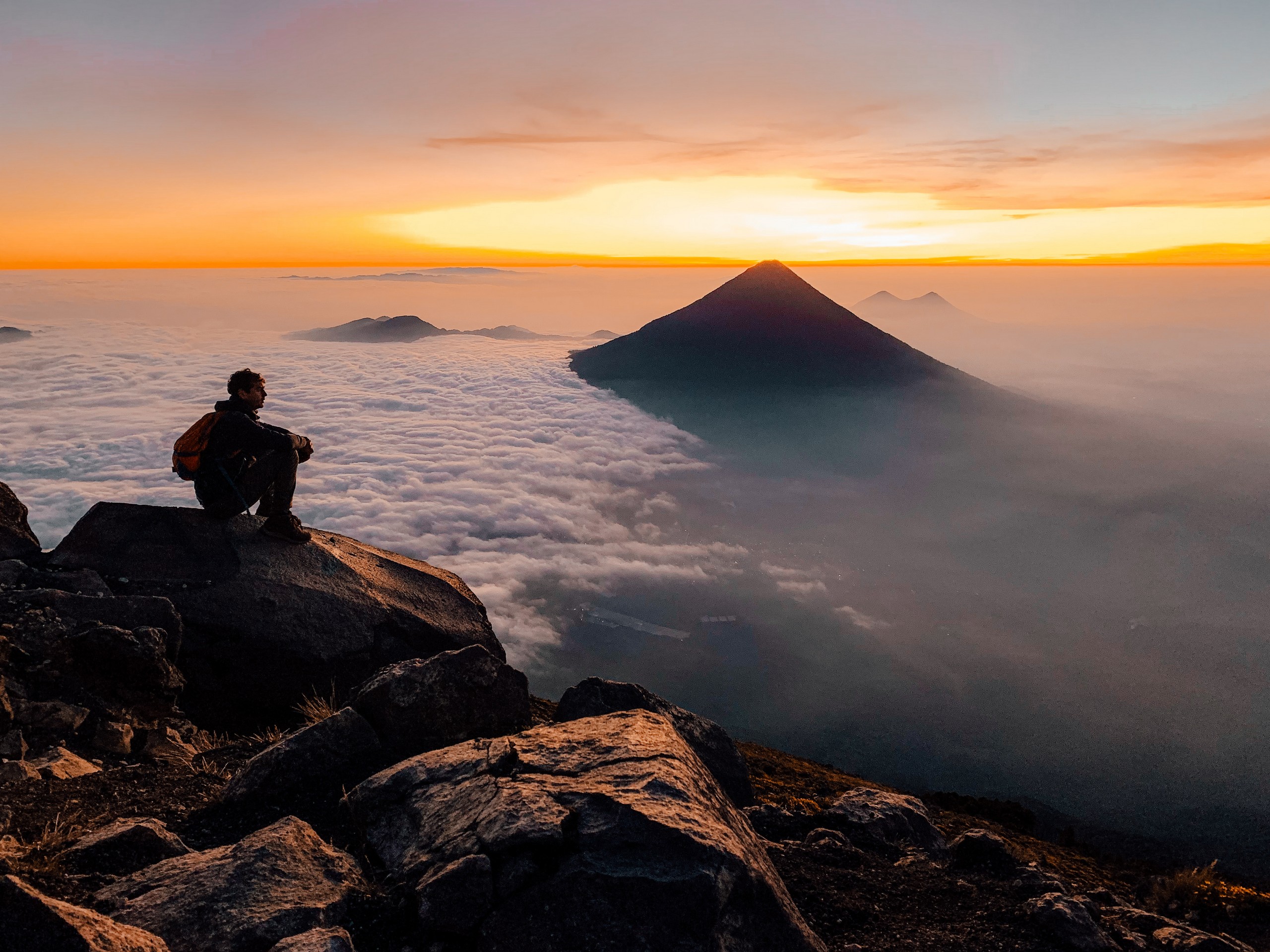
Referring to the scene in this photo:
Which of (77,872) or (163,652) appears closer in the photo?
(77,872)

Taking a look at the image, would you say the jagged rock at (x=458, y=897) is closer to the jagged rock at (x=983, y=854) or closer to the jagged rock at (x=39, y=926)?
the jagged rock at (x=39, y=926)

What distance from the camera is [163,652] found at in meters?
7.81

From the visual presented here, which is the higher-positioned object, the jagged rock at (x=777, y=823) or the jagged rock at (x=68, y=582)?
the jagged rock at (x=68, y=582)

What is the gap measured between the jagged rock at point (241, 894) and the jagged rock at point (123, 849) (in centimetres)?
21

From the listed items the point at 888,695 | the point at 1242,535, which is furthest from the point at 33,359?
the point at 1242,535

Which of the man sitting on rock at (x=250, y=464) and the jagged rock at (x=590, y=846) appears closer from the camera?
the jagged rock at (x=590, y=846)

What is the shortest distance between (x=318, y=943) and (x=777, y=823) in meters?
4.68

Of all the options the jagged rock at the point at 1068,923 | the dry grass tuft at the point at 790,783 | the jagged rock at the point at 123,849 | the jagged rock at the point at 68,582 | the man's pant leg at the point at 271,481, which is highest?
the man's pant leg at the point at 271,481

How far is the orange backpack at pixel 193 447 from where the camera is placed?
9.49 m

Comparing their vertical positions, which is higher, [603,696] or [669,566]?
[603,696]

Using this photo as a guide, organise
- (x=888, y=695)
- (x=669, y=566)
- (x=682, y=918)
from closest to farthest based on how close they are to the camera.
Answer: (x=682, y=918)
(x=888, y=695)
(x=669, y=566)

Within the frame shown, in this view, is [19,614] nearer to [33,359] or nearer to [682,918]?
[682,918]

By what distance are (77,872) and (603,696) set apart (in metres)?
4.71

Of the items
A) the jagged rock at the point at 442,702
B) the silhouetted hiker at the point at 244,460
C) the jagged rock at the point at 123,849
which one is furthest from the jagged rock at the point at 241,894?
the silhouetted hiker at the point at 244,460
